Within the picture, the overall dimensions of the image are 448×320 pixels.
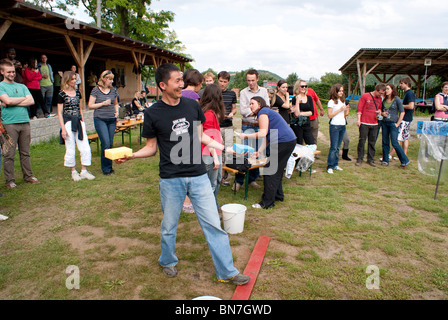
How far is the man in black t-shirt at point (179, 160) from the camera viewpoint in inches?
104

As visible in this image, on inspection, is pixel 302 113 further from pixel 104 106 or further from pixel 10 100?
pixel 10 100

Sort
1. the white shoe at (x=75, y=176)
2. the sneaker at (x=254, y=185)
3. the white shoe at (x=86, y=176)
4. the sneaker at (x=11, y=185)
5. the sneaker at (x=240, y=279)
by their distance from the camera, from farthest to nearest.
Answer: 1. the white shoe at (x=86, y=176)
2. the white shoe at (x=75, y=176)
3. the sneaker at (x=254, y=185)
4. the sneaker at (x=11, y=185)
5. the sneaker at (x=240, y=279)

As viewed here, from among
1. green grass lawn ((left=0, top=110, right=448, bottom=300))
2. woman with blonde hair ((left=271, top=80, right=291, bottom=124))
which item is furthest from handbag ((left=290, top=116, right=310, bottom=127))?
green grass lawn ((left=0, top=110, right=448, bottom=300))

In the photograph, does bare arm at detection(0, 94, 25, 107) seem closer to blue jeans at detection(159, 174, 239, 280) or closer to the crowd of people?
the crowd of people

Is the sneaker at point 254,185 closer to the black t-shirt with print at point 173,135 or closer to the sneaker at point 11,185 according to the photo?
the black t-shirt with print at point 173,135

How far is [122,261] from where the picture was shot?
322cm

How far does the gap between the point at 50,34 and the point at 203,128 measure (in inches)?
406

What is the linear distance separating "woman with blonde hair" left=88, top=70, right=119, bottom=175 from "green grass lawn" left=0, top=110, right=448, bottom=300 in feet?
2.85

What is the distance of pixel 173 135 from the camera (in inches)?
106

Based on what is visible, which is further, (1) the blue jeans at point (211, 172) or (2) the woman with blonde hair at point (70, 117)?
(2) the woman with blonde hair at point (70, 117)

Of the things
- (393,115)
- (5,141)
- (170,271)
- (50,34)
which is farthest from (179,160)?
(50,34)

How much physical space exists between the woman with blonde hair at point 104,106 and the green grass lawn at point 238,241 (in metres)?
0.87

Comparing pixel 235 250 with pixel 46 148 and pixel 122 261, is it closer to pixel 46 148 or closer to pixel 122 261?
pixel 122 261

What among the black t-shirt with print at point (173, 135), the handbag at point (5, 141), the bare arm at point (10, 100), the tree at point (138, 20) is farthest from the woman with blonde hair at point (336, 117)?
the tree at point (138, 20)
